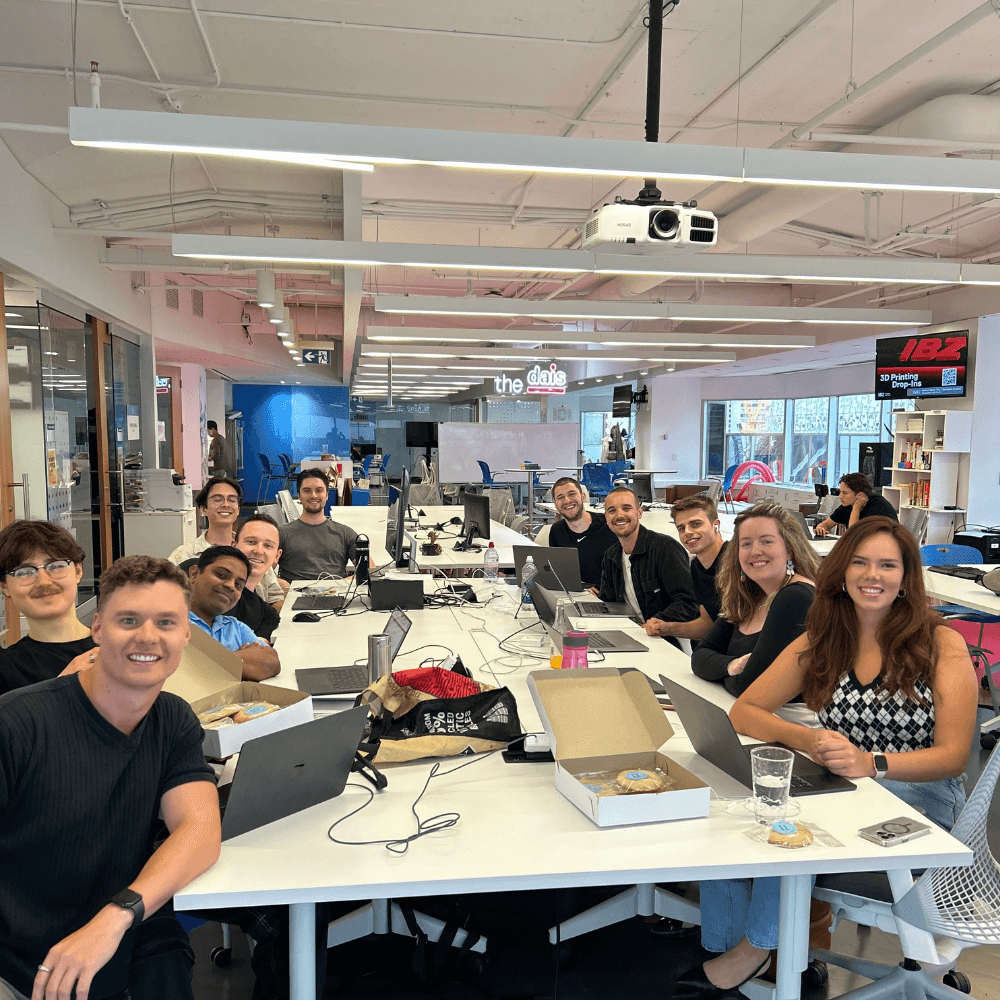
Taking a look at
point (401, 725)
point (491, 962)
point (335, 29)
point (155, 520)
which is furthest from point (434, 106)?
point (155, 520)

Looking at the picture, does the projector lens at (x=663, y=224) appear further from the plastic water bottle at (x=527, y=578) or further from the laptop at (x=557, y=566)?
the plastic water bottle at (x=527, y=578)

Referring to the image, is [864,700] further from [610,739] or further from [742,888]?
[610,739]

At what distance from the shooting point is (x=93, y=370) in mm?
8562

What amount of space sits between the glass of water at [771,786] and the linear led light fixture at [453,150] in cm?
223

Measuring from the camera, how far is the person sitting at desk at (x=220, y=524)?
14.6ft

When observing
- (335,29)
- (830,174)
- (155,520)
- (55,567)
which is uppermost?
(335,29)

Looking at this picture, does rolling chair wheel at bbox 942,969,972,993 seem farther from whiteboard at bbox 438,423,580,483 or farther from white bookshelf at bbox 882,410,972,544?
whiteboard at bbox 438,423,580,483

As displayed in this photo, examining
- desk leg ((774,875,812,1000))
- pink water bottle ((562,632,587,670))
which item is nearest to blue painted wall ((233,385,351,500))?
pink water bottle ((562,632,587,670))

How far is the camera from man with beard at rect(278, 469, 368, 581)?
577 centimetres

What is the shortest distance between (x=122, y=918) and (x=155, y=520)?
8315 millimetres

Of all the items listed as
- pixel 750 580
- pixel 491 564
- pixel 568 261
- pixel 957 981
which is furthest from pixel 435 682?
pixel 568 261

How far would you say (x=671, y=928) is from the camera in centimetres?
281

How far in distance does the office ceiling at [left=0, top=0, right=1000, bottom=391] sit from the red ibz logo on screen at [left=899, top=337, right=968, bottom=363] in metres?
2.01

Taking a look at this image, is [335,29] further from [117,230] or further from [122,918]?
[122,918]
